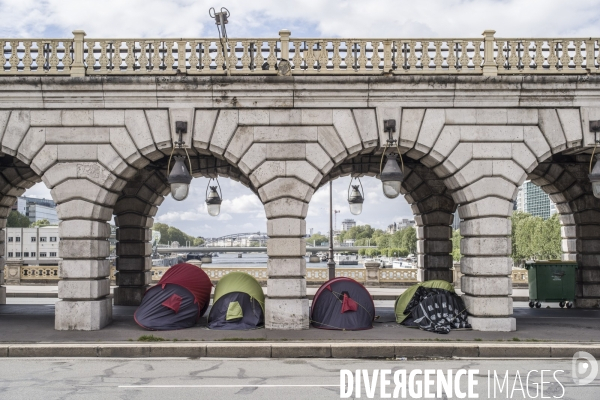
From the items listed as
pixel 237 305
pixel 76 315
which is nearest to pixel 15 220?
pixel 76 315

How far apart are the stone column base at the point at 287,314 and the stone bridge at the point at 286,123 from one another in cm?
3

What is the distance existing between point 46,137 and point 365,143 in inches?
282

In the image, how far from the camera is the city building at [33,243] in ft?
330

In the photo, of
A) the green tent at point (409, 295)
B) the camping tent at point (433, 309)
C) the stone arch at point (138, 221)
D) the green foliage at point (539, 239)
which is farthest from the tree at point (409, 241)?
the camping tent at point (433, 309)

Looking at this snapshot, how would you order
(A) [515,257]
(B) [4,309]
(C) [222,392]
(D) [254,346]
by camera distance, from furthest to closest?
(A) [515,257], (B) [4,309], (D) [254,346], (C) [222,392]

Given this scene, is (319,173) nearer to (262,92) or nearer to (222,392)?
(262,92)

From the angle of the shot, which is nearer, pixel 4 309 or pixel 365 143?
pixel 365 143

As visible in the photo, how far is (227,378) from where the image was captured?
9617mm

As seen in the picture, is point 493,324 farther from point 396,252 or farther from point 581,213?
point 396,252

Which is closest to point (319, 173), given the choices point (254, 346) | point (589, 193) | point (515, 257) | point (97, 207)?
point (254, 346)

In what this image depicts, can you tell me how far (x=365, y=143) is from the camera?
1362 centimetres

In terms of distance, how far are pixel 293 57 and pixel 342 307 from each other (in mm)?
5762

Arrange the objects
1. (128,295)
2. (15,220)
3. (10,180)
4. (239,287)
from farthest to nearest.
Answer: (15,220), (128,295), (10,180), (239,287)

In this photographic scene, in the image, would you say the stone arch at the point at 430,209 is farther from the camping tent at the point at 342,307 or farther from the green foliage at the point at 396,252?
the green foliage at the point at 396,252
